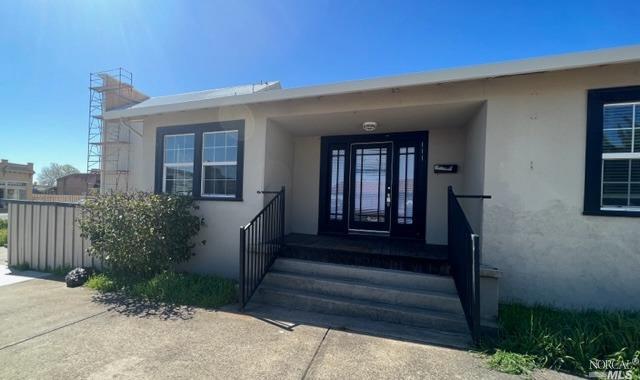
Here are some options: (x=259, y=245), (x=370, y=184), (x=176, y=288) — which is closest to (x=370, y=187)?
(x=370, y=184)

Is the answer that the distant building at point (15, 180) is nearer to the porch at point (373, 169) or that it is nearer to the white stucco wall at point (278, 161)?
the white stucco wall at point (278, 161)

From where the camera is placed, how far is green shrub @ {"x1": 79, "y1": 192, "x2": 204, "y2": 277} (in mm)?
4660

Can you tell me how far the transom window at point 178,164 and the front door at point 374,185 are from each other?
2693 millimetres

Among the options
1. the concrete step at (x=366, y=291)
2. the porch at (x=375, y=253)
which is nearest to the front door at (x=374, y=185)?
the porch at (x=375, y=253)

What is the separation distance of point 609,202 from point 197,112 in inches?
256

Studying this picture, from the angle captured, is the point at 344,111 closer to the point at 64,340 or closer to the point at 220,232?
the point at 220,232

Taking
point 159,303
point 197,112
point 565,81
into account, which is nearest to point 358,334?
point 159,303

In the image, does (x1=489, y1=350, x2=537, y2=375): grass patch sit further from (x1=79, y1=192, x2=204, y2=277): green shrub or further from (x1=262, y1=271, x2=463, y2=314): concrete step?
(x1=79, y1=192, x2=204, y2=277): green shrub

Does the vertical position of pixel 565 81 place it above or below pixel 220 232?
above

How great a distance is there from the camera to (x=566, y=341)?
281 centimetres

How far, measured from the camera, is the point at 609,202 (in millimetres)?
3596

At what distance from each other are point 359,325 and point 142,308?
9.79 ft

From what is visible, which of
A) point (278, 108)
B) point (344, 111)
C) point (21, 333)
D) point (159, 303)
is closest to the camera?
point (21, 333)

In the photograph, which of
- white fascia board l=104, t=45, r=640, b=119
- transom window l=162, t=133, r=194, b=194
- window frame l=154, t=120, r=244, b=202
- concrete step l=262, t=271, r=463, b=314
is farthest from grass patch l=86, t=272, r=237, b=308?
white fascia board l=104, t=45, r=640, b=119
